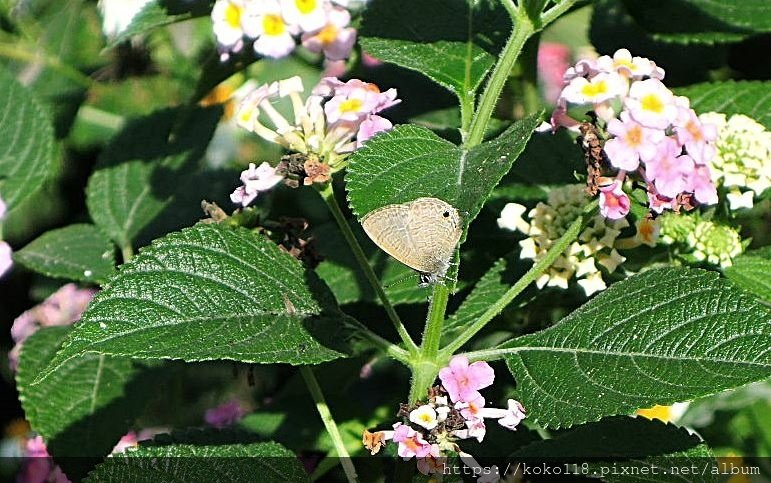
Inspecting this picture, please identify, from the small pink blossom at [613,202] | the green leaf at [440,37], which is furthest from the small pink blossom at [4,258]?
the small pink blossom at [613,202]

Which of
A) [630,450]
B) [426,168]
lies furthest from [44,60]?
[630,450]

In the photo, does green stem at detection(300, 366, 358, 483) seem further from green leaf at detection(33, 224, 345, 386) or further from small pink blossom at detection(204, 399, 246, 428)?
small pink blossom at detection(204, 399, 246, 428)

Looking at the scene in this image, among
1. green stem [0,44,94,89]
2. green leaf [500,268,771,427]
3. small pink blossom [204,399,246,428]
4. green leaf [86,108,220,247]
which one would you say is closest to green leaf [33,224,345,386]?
green leaf [500,268,771,427]

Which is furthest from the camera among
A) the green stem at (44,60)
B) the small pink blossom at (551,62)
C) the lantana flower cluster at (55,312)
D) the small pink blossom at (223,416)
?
the small pink blossom at (551,62)

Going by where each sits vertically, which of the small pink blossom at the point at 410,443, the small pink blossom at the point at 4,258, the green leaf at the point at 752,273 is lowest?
the small pink blossom at the point at 4,258

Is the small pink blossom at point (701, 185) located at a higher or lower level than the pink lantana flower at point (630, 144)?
lower

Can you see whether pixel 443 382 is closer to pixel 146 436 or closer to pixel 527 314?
pixel 527 314

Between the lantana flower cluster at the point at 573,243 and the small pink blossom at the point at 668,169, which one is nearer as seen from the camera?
the small pink blossom at the point at 668,169

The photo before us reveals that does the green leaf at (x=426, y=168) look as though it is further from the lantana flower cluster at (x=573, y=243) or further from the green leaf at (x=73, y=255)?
the green leaf at (x=73, y=255)
